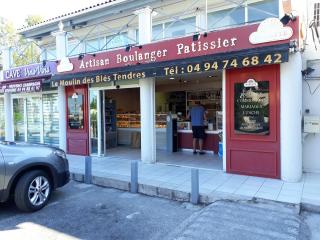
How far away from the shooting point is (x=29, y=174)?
206 inches

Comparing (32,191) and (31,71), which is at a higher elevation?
(31,71)

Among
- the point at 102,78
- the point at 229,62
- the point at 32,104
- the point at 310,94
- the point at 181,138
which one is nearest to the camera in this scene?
the point at 229,62

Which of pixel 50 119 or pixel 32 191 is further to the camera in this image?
pixel 50 119

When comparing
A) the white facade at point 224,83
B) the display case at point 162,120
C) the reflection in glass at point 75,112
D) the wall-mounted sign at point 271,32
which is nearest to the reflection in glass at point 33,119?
the white facade at point 224,83

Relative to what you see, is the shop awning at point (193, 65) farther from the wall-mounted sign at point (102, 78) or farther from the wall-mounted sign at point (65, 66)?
the wall-mounted sign at point (65, 66)

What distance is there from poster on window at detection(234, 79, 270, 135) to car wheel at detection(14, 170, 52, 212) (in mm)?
4241

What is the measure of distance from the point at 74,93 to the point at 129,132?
10.1ft

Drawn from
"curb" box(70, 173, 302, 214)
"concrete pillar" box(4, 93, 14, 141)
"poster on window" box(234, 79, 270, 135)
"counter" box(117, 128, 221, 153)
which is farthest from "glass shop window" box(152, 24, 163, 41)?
"concrete pillar" box(4, 93, 14, 141)

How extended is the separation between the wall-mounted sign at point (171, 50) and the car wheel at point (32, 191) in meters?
4.07

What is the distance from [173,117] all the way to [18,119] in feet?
23.8

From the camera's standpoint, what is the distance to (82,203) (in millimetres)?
5738

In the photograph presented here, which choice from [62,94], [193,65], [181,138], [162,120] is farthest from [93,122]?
[193,65]

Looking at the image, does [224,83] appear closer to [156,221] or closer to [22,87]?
[156,221]

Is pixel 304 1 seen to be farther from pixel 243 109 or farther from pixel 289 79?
pixel 243 109
